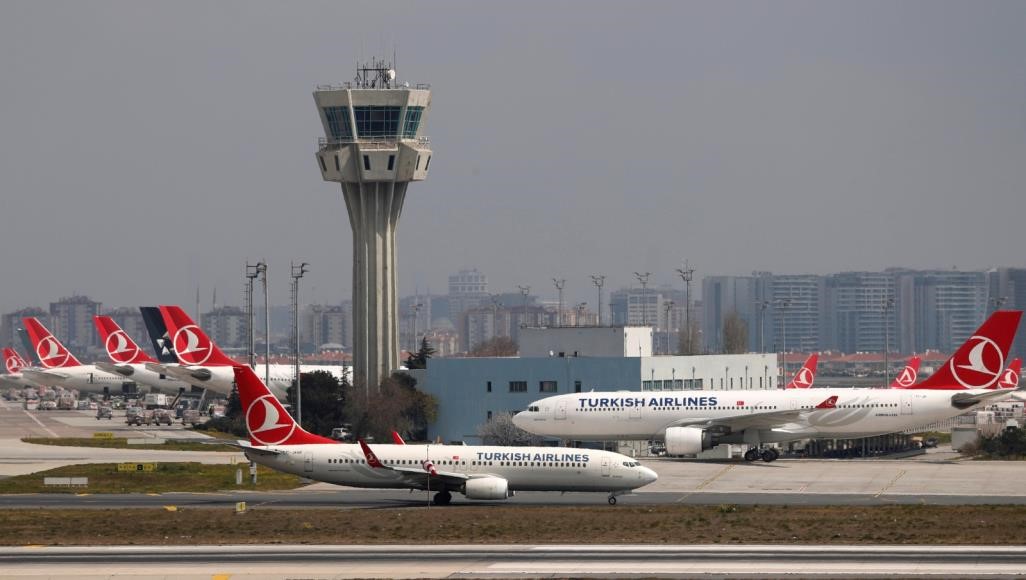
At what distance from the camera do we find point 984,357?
91.6 meters

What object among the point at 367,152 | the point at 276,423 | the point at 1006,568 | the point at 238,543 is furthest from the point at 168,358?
the point at 1006,568

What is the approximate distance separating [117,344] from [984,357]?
98.4m

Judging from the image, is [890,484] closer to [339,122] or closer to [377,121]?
[377,121]

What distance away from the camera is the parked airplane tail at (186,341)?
142 m

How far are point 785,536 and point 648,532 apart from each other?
495cm

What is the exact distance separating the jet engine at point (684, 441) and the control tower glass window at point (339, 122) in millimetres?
53852

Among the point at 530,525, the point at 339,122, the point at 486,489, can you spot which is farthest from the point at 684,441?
the point at 339,122

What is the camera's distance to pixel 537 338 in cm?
12756

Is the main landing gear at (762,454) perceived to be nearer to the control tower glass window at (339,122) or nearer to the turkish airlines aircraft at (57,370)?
the control tower glass window at (339,122)

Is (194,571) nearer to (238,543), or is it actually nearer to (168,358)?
(238,543)

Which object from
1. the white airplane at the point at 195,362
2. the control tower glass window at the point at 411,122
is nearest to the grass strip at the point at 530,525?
the control tower glass window at the point at 411,122

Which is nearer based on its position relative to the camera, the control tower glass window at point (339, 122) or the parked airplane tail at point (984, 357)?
the parked airplane tail at point (984, 357)

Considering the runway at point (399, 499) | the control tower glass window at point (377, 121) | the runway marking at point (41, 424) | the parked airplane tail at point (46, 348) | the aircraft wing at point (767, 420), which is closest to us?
the runway at point (399, 499)

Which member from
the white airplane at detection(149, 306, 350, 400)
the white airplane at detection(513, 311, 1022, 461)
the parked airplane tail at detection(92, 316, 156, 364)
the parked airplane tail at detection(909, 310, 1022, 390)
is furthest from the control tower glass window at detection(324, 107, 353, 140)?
the parked airplane tail at detection(909, 310, 1022, 390)
